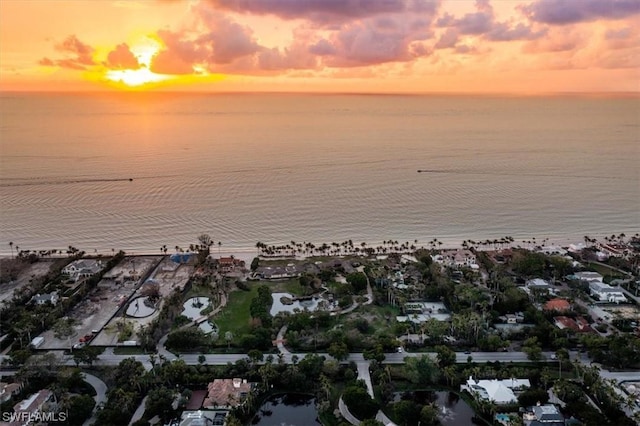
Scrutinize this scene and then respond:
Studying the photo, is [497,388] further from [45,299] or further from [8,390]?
[45,299]

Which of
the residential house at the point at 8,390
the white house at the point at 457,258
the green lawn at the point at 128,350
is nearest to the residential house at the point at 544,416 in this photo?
the white house at the point at 457,258

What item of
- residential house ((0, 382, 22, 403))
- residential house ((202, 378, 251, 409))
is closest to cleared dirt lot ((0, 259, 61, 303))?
residential house ((0, 382, 22, 403))

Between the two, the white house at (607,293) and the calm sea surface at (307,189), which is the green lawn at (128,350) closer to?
the calm sea surface at (307,189)

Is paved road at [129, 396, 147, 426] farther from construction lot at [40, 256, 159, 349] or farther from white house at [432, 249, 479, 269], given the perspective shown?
white house at [432, 249, 479, 269]

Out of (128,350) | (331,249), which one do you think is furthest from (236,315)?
(331,249)

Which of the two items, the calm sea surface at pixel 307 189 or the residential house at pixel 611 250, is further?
the calm sea surface at pixel 307 189

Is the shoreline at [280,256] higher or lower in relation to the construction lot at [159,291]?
higher
